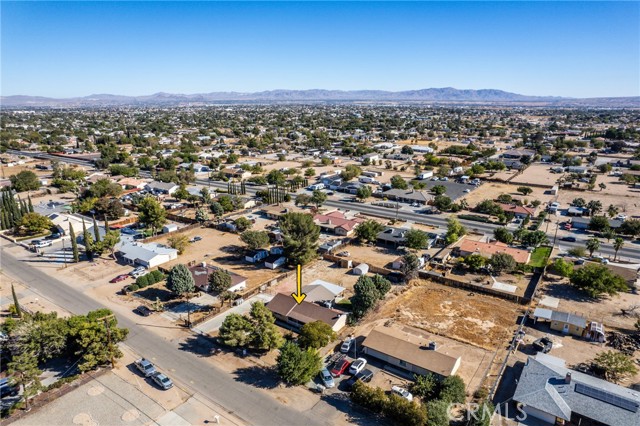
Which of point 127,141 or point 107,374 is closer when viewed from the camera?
point 107,374

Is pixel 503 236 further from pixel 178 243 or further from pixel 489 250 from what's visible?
pixel 178 243

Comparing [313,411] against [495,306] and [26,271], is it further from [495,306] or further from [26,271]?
[26,271]

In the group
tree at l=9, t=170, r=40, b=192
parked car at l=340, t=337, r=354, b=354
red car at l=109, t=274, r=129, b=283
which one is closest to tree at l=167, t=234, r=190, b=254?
red car at l=109, t=274, r=129, b=283

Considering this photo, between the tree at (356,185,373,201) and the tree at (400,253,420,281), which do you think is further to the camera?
the tree at (356,185,373,201)

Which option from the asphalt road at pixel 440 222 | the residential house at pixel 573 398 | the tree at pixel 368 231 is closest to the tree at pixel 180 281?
the tree at pixel 368 231

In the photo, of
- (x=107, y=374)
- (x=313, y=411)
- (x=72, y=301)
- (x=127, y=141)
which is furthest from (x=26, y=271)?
(x=127, y=141)

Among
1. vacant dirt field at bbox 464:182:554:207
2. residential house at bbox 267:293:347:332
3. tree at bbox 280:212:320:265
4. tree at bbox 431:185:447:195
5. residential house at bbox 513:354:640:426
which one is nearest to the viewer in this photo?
residential house at bbox 513:354:640:426

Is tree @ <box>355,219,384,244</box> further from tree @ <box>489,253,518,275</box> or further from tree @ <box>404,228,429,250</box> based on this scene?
tree @ <box>489,253,518,275</box>
